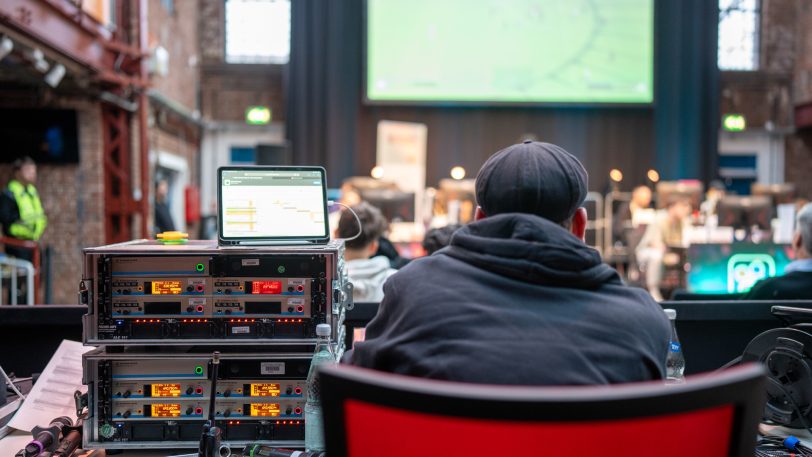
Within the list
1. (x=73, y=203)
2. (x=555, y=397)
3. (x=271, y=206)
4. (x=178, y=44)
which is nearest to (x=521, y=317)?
(x=555, y=397)

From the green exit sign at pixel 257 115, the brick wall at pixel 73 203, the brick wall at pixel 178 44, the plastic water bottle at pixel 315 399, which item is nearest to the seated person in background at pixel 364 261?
the plastic water bottle at pixel 315 399

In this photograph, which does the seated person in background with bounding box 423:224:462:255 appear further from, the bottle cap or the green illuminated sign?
the green illuminated sign

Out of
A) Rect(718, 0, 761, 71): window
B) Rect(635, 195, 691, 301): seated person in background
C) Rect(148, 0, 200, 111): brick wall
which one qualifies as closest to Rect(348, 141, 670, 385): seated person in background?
Rect(635, 195, 691, 301): seated person in background

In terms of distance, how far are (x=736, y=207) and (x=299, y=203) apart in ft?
20.7

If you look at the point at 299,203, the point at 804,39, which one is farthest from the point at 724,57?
the point at 299,203

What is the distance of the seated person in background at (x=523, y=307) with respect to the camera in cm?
97

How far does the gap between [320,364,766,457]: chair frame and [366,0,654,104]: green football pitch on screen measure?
32.9 feet

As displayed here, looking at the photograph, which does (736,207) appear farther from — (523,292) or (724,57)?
(724,57)

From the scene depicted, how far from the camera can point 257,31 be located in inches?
520

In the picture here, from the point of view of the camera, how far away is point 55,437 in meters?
1.48

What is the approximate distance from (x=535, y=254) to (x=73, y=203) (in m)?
7.91

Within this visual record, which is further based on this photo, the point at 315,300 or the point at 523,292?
the point at 315,300

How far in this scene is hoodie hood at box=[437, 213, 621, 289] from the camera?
103cm

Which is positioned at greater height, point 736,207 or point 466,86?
point 466,86
